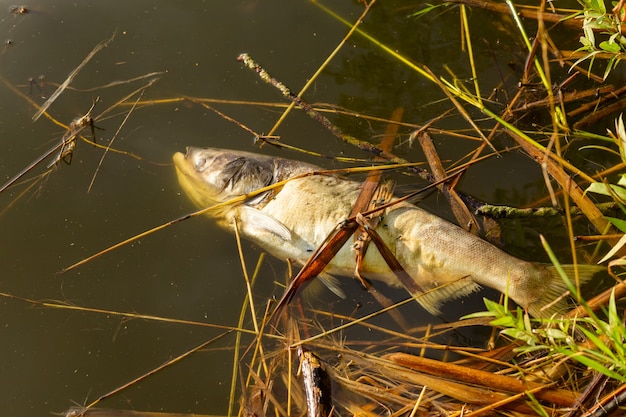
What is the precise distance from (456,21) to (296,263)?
2.16 metres

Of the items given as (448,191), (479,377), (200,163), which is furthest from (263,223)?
(479,377)

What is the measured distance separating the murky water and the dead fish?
0.18 metres

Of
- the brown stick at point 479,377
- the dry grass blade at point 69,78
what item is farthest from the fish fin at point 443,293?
the dry grass blade at point 69,78

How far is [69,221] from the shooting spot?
3844 mm

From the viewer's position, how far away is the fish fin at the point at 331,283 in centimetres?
339

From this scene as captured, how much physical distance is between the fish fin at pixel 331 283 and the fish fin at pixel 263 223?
A: 29 centimetres

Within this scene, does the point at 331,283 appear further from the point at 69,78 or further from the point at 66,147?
the point at 69,78

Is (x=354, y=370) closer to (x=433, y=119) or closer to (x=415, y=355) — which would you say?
(x=415, y=355)

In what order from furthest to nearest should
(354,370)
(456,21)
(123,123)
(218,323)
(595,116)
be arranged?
(456,21) → (123,123) → (595,116) → (218,323) → (354,370)

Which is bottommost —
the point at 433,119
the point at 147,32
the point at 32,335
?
the point at 32,335

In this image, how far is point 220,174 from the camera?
373 centimetres

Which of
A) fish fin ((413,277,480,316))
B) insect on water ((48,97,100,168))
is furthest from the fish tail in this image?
insect on water ((48,97,100,168))

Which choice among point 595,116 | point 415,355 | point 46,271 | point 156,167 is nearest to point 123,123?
point 156,167

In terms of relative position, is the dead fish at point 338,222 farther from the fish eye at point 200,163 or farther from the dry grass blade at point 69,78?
the dry grass blade at point 69,78
